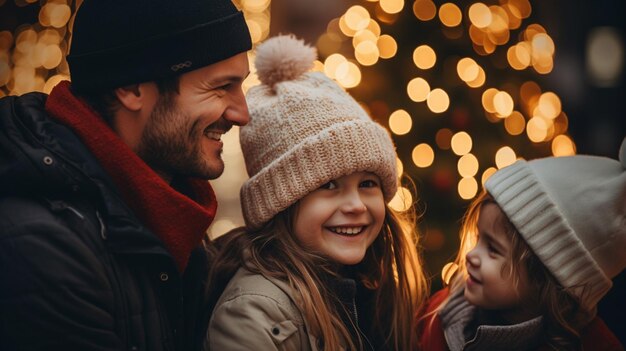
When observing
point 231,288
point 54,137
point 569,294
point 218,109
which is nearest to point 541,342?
point 569,294

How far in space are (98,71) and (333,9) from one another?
7.25 ft

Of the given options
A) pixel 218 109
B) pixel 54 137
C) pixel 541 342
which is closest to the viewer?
pixel 54 137

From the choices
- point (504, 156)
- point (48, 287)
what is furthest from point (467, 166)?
point (48, 287)

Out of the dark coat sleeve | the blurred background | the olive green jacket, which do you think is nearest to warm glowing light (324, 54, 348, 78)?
the blurred background

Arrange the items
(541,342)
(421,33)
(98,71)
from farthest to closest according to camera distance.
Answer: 1. (421,33)
2. (541,342)
3. (98,71)

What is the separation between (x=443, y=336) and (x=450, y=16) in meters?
1.92

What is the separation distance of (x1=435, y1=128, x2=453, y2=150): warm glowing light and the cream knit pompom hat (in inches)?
50.6

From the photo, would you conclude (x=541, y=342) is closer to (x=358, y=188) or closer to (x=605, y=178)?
(x=605, y=178)

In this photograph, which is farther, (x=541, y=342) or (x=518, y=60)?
(x=518, y=60)

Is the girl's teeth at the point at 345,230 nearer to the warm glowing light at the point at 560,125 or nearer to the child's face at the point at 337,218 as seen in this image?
the child's face at the point at 337,218

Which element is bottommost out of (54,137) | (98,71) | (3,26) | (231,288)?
(231,288)

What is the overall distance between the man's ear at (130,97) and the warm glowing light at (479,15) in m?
2.27

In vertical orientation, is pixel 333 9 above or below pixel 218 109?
above

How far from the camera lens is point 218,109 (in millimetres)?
1909
